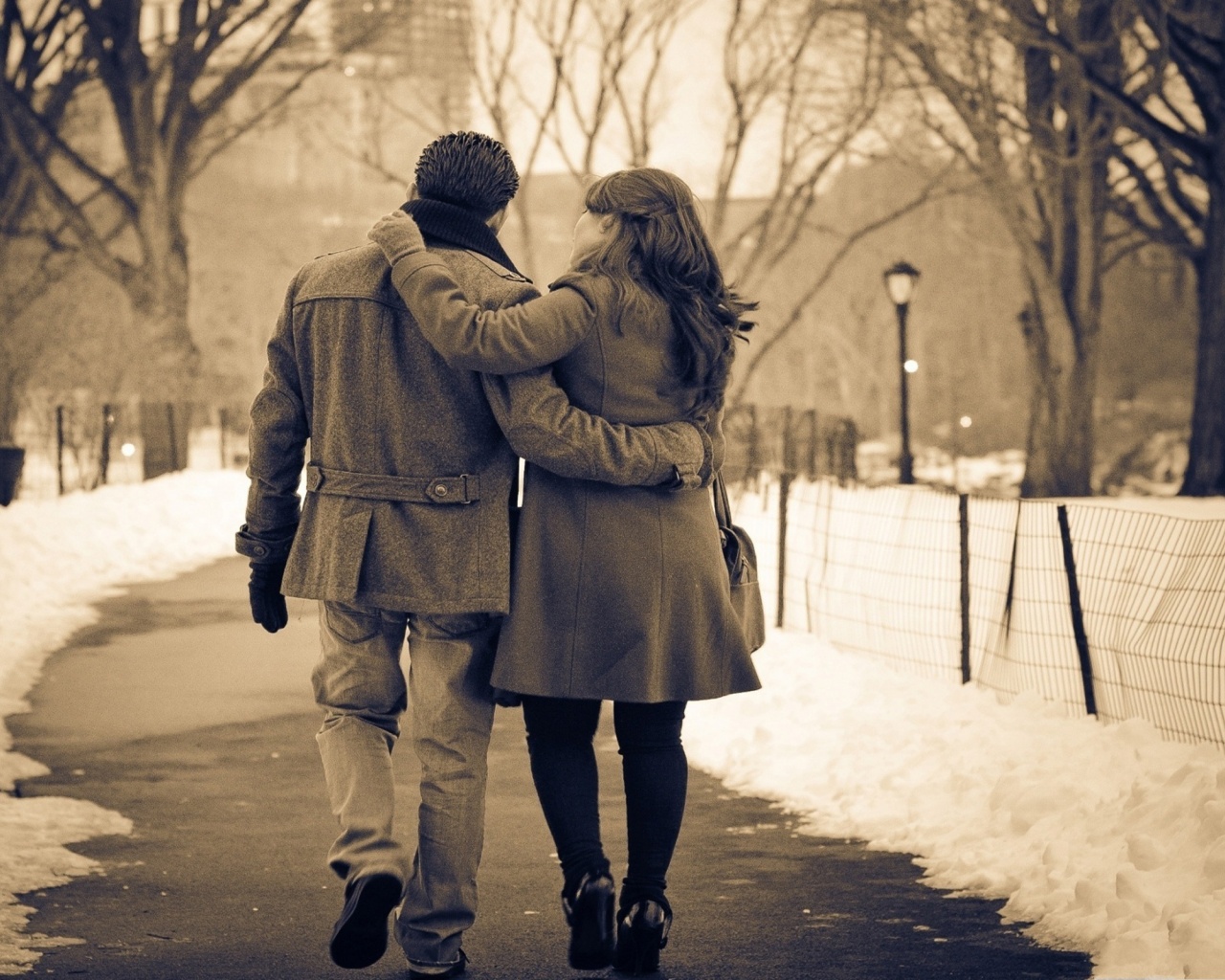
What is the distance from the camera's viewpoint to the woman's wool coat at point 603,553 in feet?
13.8

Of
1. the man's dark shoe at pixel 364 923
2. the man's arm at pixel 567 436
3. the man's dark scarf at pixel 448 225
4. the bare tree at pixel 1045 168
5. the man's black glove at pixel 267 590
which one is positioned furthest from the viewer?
the bare tree at pixel 1045 168

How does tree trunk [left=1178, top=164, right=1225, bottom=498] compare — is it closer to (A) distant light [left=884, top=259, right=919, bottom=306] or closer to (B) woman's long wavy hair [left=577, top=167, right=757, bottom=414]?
(A) distant light [left=884, top=259, right=919, bottom=306]

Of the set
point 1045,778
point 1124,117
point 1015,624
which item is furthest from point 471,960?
point 1124,117

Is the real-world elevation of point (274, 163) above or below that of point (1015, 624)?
above

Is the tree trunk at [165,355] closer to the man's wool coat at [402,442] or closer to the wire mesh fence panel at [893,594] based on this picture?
the wire mesh fence panel at [893,594]

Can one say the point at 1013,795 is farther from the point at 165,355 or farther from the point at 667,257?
the point at 165,355

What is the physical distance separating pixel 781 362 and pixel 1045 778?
75.6m

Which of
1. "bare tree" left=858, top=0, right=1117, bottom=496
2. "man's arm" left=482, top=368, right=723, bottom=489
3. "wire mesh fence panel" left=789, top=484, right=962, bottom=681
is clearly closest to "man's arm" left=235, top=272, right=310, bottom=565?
"man's arm" left=482, top=368, right=723, bottom=489

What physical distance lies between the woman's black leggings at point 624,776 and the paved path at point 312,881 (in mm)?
351

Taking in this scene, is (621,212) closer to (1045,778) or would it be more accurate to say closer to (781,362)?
(1045,778)

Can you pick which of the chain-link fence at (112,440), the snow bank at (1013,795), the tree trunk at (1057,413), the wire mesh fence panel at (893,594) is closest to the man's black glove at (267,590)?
the snow bank at (1013,795)

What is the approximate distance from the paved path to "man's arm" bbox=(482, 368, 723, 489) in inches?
43.5

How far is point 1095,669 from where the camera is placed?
913cm

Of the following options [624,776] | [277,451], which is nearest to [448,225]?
[277,451]
